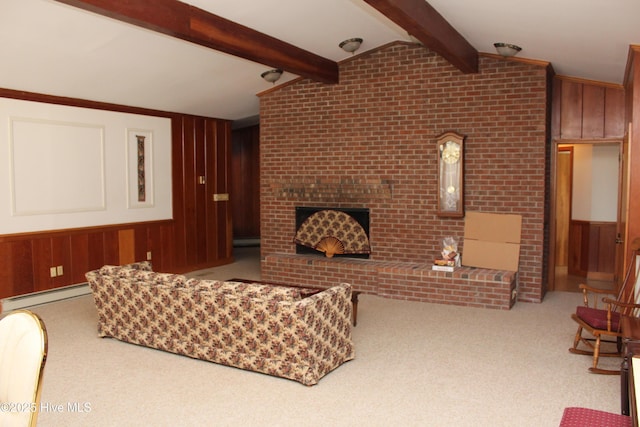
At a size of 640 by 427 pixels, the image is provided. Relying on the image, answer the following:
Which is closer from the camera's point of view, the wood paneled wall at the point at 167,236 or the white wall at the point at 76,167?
the white wall at the point at 76,167

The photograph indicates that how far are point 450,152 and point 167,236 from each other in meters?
4.31

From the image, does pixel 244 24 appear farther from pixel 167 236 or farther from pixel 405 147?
pixel 167 236

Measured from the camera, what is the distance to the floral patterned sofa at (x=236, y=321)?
3977 mm

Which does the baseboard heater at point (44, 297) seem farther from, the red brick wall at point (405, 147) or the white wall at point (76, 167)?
the red brick wall at point (405, 147)

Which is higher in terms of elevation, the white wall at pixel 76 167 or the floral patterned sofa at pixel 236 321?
the white wall at pixel 76 167

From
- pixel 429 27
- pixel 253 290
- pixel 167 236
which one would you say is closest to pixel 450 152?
pixel 429 27

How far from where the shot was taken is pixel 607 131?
6551mm

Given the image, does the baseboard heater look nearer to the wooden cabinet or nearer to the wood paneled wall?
the wood paneled wall

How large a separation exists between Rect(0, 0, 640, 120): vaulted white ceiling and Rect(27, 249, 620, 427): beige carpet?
2702 millimetres

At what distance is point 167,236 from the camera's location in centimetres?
821

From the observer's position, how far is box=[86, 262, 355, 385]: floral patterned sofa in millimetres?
3977

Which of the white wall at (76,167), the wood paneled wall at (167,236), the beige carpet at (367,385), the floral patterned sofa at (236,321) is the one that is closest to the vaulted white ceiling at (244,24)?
the white wall at (76,167)

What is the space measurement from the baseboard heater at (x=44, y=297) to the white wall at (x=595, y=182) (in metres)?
7.08

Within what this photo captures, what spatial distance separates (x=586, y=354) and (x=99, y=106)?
6197mm
